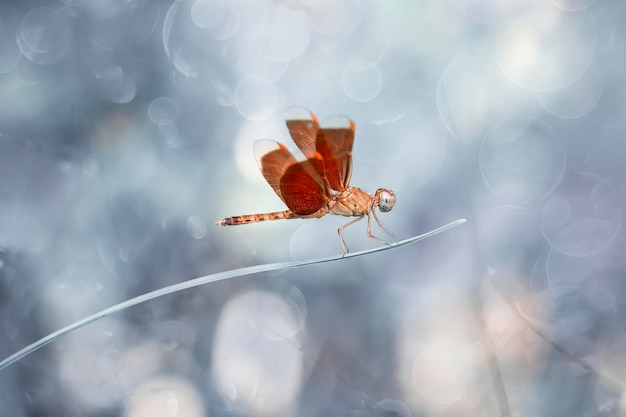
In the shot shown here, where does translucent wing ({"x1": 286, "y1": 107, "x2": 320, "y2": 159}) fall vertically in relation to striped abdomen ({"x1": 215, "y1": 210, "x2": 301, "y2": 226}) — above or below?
above

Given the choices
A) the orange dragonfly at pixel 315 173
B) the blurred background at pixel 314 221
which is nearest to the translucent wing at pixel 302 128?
the orange dragonfly at pixel 315 173

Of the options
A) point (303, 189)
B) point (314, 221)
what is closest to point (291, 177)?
point (303, 189)

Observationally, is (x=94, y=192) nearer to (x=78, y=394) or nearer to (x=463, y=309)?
(x=78, y=394)

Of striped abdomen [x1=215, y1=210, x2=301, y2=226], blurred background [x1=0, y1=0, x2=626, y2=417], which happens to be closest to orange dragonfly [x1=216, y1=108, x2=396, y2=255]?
striped abdomen [x1=215, y1=210, x2=301, y2=226]

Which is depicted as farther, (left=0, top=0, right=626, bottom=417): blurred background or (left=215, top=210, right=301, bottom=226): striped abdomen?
(left=0, top=0, right=626, bottom=417): blurred background

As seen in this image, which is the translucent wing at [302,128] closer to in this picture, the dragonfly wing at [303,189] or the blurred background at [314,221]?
the dragonfly wing at [303,189]

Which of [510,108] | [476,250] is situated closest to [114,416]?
[476,250]

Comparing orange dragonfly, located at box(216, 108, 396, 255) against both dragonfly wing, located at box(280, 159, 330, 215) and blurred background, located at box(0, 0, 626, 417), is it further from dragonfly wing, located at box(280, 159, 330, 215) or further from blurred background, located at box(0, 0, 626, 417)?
blurred background, located at box(0, 0, 626, 417)
